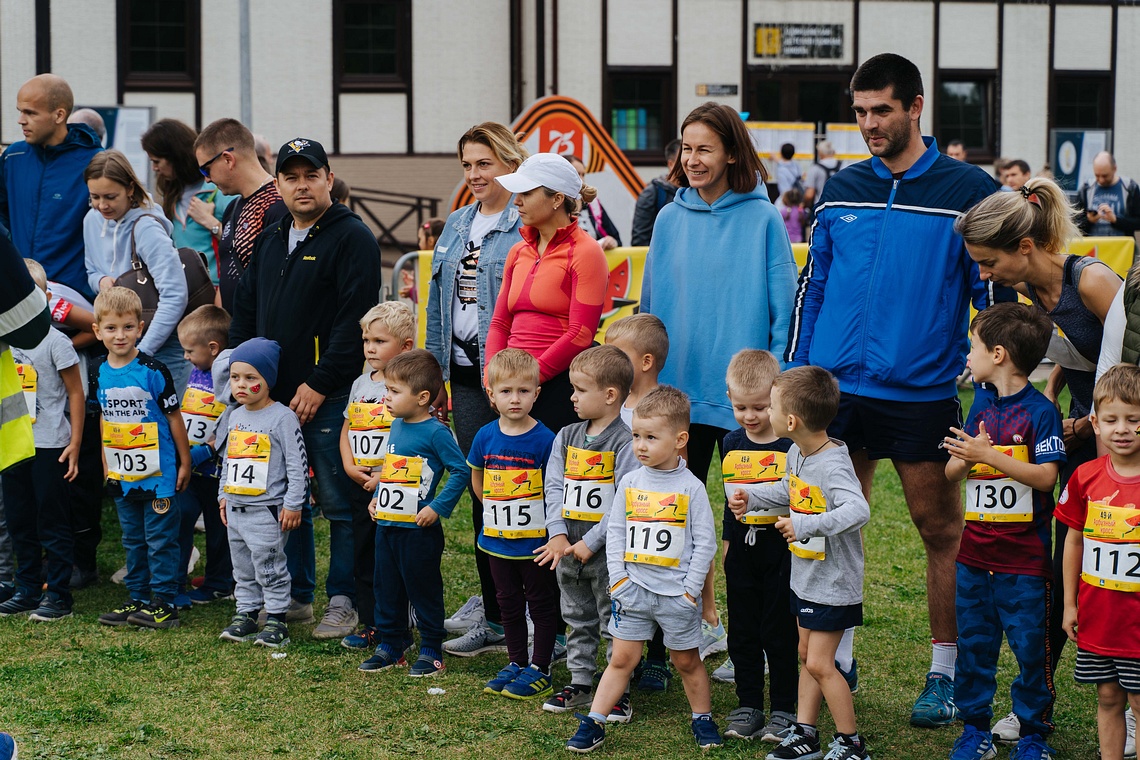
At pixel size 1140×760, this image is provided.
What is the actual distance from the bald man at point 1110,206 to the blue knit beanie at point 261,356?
10600mm

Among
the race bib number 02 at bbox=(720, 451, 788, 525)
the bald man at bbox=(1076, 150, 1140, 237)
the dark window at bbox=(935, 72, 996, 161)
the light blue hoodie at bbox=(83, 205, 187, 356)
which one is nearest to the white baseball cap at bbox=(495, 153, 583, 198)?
the race bib number 02 at bbox=(720, 451, 788, 525)

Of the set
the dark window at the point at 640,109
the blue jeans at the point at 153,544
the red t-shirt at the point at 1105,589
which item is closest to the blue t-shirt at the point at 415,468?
the blue jeans at the point at 153,544

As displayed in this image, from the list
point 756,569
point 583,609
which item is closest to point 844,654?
point 756,569

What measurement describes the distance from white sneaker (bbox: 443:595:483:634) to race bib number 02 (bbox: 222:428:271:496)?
3.38 ft

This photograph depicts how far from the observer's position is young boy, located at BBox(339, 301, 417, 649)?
5500 mm

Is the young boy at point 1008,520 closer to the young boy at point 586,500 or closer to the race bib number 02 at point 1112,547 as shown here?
the race bib number 02 at point 1112,547

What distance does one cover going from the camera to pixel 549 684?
5.10 m

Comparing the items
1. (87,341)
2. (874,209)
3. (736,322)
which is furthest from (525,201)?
(87,341)

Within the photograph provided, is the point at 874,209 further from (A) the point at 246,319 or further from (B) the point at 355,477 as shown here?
(A) the point at 246,319

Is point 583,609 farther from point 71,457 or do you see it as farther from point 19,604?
point 19,604

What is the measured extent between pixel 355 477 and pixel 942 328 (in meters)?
2.51

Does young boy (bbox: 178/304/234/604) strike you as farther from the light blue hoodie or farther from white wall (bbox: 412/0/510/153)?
white wall (bbox: 412/0/510/153)

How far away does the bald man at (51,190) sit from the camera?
6781 mm

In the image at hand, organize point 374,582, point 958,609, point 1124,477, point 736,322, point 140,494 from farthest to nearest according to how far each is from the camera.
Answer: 1. point 140,494
2. point 374,582
3. point 736,322
4. point 958,609
5. point 1124,477
